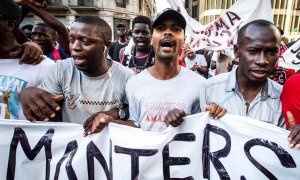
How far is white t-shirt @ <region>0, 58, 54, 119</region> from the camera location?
2.45 metres

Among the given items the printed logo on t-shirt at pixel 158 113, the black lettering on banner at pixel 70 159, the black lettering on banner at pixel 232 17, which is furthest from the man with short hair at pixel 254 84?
the black lettering on banner at pixel 232 17

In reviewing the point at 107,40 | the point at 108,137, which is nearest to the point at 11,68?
the point at 107,40

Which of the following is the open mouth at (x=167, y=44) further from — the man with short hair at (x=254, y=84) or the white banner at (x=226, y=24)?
the white banner at (x=226, y=24)

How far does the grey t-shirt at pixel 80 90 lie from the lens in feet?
8.09

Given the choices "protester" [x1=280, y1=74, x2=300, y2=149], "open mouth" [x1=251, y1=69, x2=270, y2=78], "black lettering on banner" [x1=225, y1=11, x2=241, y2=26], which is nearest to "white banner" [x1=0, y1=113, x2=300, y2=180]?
"protester" [x1=280, y1=74, x2=300, y2=149]

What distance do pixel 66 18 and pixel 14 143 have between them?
2951 cm

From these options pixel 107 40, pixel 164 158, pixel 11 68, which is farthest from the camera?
pixel 107 40

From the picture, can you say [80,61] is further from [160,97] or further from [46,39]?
[46,39]

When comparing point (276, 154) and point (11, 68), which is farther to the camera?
point (11, 68)

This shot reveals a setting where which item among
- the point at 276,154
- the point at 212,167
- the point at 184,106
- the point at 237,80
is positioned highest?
the point at 237,80

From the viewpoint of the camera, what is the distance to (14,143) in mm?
2375

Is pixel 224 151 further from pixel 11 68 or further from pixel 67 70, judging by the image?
pixel 11 68

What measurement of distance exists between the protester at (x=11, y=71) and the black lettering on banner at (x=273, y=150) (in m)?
1.85

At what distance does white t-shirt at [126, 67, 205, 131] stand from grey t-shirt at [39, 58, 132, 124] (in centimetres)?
16
